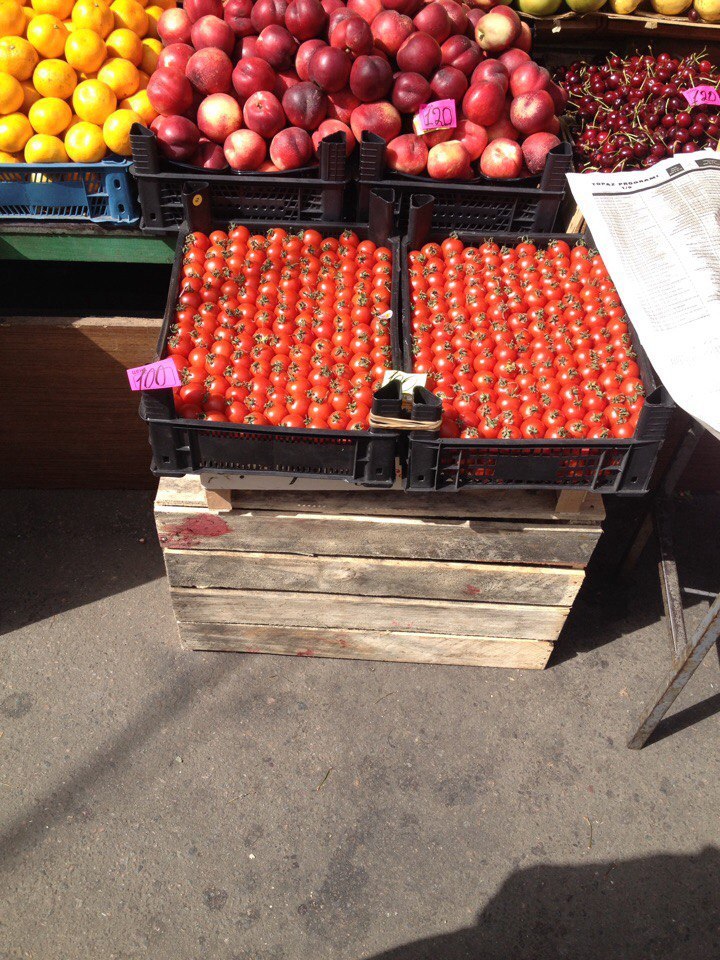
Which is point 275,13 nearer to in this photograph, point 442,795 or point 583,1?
point 583,1

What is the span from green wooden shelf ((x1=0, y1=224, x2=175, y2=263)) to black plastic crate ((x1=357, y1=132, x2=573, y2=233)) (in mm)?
980

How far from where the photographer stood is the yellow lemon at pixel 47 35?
3113 millimetres

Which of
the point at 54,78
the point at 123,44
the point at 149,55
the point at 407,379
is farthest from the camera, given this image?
the point at 149,55

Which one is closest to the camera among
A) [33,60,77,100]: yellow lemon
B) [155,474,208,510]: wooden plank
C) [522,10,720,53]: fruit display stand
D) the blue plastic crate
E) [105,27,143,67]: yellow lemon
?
[155,474,208,510]: wooden plank

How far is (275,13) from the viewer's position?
10.1 feet

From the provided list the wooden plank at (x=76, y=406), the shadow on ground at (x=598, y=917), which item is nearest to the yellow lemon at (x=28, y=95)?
the wooden plank at (x=76, y=406)

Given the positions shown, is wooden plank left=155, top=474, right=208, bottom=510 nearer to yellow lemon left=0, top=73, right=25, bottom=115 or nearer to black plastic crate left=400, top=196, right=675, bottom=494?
black plastic crate left=400, top=196, right=675, bottom=494

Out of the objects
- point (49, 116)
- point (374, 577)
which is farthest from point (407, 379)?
point (49, 116)

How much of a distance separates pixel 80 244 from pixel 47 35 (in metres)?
0.89

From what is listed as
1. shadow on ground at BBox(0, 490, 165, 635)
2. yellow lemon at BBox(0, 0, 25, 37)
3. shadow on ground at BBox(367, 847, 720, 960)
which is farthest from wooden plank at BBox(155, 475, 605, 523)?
yellow lemon at BBox(0, 0, 25, 37)

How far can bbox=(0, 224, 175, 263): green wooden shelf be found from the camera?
123 inches

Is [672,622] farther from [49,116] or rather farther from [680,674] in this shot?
[49,116]

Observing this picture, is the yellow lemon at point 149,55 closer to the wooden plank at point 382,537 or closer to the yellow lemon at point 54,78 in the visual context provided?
the yellow lemon at point 54,78

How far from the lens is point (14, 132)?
9.89 feet
